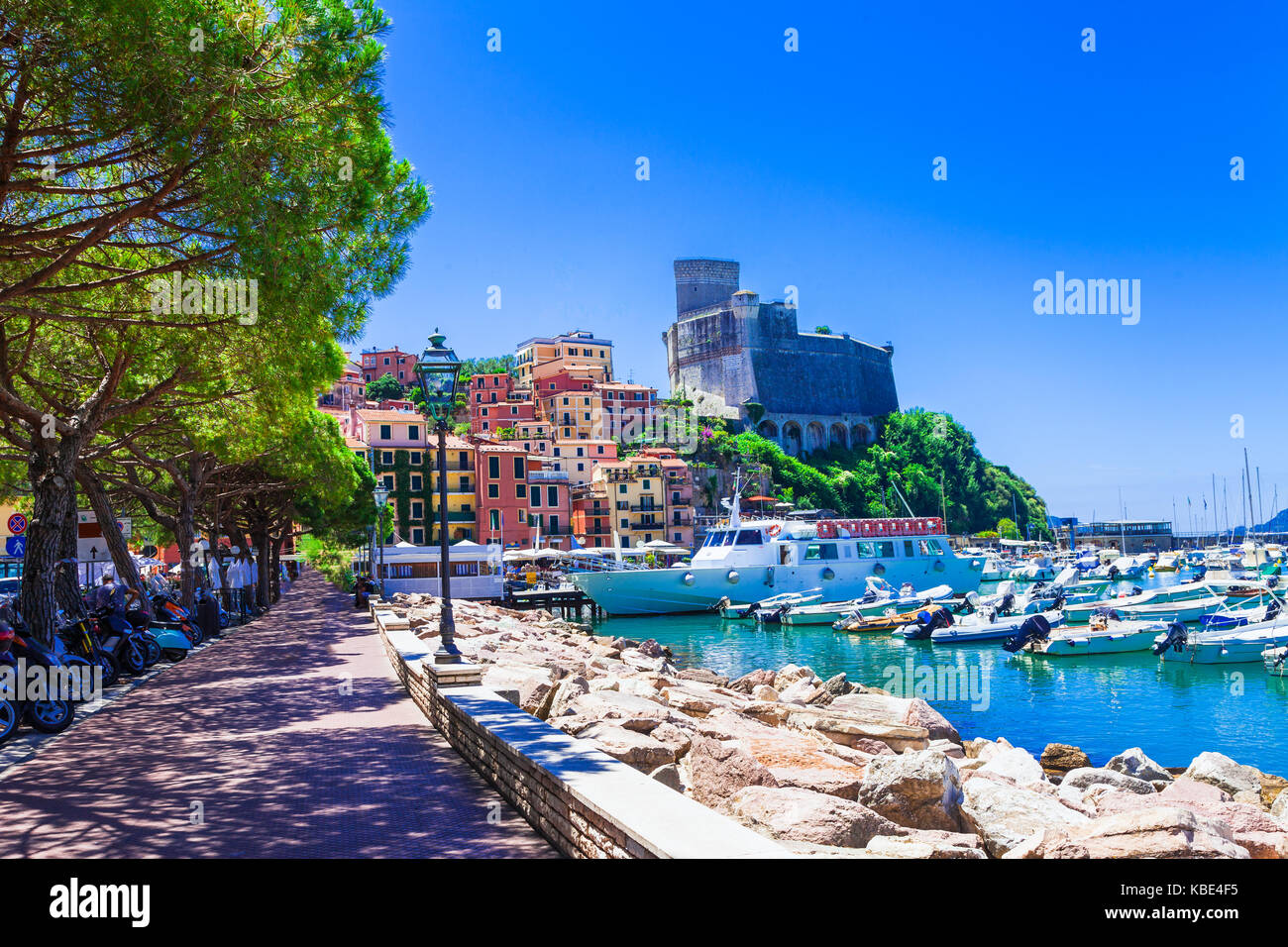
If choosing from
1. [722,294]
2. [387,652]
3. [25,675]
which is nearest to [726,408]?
[722,294]

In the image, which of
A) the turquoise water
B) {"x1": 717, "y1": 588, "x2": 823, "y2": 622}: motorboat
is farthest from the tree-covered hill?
the turquoise water

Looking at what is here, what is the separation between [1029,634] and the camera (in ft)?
91.7

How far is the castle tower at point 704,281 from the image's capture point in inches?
4466

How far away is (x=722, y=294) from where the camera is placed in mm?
113312

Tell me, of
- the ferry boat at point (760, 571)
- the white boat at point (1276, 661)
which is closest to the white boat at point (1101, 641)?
the white boat at point (1276, 661)

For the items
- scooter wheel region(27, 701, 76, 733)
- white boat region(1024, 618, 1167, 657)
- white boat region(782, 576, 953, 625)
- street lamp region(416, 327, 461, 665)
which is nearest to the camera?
scooter wheel region(27, 701, 76, 733)

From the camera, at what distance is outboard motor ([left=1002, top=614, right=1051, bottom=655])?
2784 centimetres

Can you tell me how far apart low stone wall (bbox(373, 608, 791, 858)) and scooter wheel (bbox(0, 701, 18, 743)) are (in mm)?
4262

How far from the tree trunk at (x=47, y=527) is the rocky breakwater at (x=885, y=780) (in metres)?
5.40

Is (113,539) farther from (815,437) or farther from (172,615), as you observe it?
(815,437)

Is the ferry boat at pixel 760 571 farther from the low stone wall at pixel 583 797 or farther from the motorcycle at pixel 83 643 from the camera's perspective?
the low stone wall at pixel 583 797

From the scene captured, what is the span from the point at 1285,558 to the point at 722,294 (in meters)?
63.4

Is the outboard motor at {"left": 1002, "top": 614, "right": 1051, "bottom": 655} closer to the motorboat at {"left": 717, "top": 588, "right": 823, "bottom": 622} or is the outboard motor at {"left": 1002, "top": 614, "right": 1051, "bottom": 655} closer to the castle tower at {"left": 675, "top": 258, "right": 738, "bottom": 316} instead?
the motorboat at {"left": 717, "top": 588, "right": 823, "bottom": 622}
